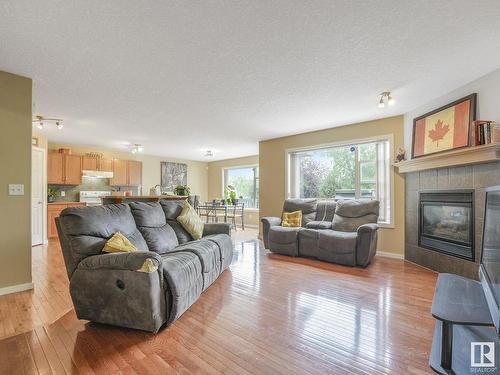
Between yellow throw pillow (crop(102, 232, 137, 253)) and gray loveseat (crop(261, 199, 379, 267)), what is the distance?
9.18 ft

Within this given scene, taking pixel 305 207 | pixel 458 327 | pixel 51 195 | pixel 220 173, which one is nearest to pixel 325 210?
pixel 305 207

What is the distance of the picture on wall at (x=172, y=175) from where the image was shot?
8.66 m

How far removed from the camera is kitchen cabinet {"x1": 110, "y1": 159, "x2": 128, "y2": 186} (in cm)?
725

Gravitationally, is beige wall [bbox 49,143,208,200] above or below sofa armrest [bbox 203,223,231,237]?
above

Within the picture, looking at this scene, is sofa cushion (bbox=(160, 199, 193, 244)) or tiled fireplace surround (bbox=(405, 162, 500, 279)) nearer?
tiled fireplace surround (bbox=(405, 162, 500, 279))

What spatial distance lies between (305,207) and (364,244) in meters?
1.47

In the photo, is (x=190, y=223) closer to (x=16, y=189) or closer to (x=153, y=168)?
(x=16, y=189)

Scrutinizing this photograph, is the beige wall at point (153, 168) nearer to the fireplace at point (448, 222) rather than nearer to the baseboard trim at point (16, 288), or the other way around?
the baseboard trim at point (16, 288)

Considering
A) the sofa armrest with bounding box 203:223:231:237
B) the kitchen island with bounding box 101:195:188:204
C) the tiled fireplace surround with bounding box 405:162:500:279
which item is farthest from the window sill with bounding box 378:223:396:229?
the kitchen island with bounding box 101:195:188:204

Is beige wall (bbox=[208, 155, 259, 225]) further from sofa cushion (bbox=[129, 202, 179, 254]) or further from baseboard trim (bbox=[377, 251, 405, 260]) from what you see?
sofa cushion (bbox=[129, 202, 179, 254])

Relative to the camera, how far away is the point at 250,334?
6.62 feet

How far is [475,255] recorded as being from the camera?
3.08 metres

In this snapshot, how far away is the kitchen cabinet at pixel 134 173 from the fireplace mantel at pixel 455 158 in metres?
6.73

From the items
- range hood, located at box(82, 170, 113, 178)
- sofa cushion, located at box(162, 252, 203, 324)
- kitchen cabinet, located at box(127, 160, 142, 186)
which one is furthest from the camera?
kitchen cabinet, located at box(127, 160, 142, 186)
